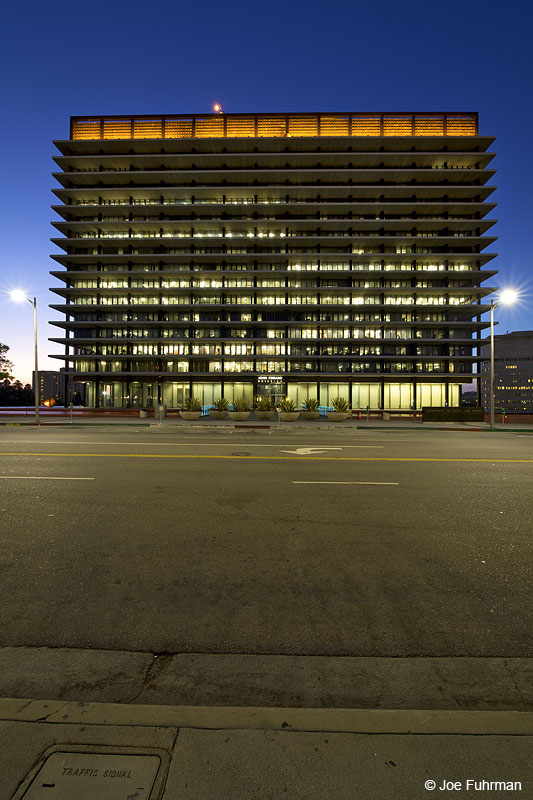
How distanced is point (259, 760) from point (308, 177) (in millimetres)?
52119

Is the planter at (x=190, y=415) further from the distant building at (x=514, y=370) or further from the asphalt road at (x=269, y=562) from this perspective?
the distant building at (x=514, y=370)

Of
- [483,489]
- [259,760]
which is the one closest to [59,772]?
[259,760]

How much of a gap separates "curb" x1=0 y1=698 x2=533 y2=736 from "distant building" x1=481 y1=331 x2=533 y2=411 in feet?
634

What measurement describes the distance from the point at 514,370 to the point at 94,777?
732ft

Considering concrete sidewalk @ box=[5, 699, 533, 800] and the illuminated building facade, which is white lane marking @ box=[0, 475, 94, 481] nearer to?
concrete sidewalk @ box=[5, 699, 533, 800]

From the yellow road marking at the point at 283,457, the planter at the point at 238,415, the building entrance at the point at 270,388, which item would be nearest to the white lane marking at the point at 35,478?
the yellow road marking at the point at 283,457

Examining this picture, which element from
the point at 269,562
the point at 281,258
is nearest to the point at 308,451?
the point at 269,562

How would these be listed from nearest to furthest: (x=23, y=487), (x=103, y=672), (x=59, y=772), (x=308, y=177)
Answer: (x=59, y=772)
(x=103, y=672)
(x=23, y=487)
(x=308, y=177)

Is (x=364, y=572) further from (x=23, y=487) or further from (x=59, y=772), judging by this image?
(x=23, y=487)

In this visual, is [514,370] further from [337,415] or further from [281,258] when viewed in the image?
[337,415]

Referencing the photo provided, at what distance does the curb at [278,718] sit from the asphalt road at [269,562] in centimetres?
57

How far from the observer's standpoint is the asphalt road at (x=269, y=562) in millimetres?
2727

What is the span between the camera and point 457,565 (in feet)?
12.7

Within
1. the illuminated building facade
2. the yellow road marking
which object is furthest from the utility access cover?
the illuminated building facade
